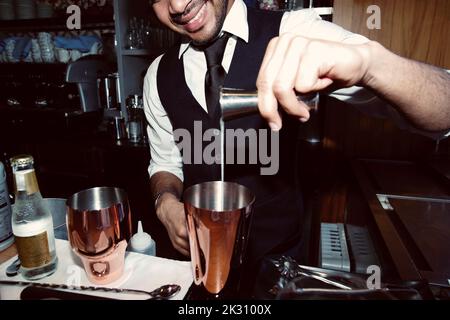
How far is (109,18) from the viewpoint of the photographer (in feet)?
10.1

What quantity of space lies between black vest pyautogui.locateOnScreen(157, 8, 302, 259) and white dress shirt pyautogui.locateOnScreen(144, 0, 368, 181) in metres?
0.04

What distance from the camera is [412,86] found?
0.93 metres

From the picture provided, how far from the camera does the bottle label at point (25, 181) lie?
847 mm

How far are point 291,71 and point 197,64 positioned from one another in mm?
1019

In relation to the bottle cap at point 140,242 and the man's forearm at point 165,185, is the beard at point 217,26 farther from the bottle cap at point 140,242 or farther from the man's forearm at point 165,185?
the bottle cap at point 140,242

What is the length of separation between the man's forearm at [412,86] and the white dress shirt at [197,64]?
1.00 ft

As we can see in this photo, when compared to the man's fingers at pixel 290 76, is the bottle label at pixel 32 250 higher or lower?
lower

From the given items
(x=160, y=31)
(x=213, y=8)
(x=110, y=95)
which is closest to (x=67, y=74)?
(x=110, y=95)

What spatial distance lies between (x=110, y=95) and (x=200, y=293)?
2.81 m

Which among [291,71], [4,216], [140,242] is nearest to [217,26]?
[291,71]

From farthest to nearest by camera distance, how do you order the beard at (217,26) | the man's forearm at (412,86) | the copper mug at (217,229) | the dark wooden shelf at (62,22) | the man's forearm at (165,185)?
the dark wooden shelf at (62,22), the man's forearm at (165,185), the beard at (217,26), the man's forearm at (412,86), the copper mug at (217,229)

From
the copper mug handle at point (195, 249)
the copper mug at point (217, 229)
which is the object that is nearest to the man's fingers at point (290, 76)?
the copper mug at point (217, 229)
